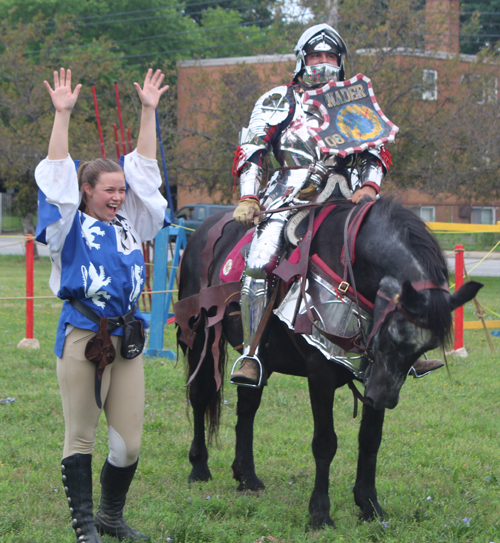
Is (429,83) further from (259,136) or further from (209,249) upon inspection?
(259,136)

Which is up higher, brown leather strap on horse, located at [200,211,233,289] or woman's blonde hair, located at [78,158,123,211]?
woman's blonde hair, located at [78,158,123,211]

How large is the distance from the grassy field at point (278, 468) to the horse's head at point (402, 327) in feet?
2.79

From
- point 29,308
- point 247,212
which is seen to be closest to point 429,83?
point 29,308

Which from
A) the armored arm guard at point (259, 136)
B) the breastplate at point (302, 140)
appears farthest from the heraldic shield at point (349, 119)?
the armored arm guard at point (259, 136)

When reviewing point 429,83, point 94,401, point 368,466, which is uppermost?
point 429,83

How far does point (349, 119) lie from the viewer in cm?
371

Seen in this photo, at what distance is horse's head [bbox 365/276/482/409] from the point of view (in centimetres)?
290

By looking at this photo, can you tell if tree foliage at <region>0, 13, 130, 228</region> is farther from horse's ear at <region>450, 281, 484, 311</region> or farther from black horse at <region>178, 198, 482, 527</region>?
horse's ear at <region>450, 281, 484, 311</region>

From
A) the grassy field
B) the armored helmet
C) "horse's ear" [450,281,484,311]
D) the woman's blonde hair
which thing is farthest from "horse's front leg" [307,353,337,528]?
the armored helmet

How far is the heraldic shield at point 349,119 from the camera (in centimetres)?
364

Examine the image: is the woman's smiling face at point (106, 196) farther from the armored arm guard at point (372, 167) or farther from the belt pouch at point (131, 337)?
the armored arm guard at point (372, 167)

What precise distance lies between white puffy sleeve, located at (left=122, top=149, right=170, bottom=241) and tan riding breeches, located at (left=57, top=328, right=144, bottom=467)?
0.60 m

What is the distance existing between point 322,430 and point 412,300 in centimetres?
98

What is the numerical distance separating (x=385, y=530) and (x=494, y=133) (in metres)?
12.0
